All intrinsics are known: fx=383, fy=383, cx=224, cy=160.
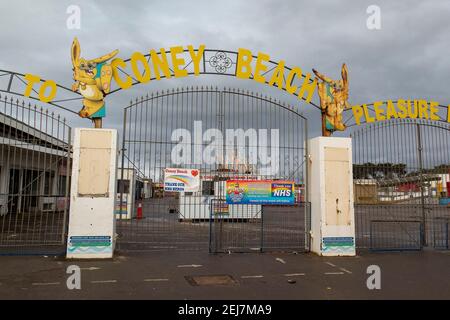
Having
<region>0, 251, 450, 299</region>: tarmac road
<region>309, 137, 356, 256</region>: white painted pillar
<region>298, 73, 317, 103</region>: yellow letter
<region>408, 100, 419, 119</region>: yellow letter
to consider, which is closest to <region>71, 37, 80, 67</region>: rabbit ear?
<region>0, 251, 450, 299</region>: tarmac road

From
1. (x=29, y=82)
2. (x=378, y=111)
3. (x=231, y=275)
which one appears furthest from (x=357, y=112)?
(x=29, y=82)

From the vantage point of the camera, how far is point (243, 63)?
1086 cm

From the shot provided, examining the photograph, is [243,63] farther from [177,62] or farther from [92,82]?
[92,82]

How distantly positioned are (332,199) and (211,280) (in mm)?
4781

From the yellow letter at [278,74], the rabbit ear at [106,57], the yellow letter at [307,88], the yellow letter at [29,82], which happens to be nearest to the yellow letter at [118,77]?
the rabbit ear at [106,57]

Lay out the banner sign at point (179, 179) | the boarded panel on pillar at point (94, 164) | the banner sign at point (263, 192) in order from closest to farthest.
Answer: the boarded panel on pillar at point (94, 164) → the banner sign at point (179, 179) → the banner sign at point (263, 192)

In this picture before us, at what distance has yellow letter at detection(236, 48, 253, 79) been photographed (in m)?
10.9

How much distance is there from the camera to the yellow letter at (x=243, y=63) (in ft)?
35.7

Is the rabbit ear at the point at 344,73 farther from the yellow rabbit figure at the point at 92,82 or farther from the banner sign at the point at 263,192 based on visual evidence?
the yellow rabbit figure at the point at 92,82

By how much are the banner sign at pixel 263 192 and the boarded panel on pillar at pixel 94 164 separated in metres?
3.50

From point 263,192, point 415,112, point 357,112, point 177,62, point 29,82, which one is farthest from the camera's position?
point 415,112

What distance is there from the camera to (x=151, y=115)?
10.8 m

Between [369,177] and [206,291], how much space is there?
7557mm

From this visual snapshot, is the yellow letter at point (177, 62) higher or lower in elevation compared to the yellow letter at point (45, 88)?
higher
